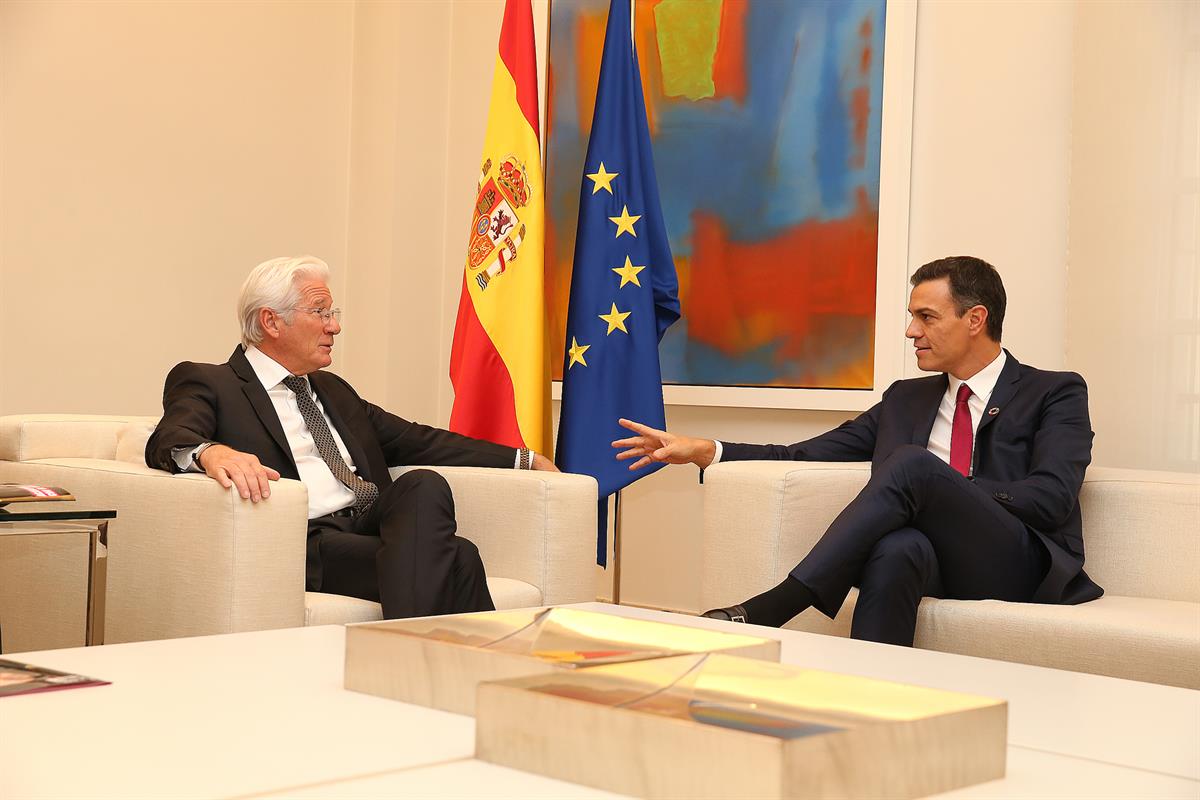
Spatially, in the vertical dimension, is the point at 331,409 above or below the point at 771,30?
below

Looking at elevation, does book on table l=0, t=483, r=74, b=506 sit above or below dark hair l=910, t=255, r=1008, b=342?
below

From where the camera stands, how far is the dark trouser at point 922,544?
9.02 ft

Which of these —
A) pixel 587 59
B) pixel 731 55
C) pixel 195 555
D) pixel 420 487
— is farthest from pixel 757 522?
pixel 587 59

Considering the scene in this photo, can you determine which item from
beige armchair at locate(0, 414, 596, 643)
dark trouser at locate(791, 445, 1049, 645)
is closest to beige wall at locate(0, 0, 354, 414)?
beige armchair at locate(0, 414, 596, 643)

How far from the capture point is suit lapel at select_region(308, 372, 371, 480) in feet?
10.8

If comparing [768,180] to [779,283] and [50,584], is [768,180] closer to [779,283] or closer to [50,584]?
[779,283]

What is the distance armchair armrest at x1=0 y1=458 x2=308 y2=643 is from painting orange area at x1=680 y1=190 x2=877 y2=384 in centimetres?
229

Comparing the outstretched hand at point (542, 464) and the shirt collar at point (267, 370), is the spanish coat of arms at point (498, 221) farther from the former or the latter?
the shirt collar at point (267, 370)

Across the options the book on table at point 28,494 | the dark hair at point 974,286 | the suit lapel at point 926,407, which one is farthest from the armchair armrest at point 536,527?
the dark hair at point 974,286

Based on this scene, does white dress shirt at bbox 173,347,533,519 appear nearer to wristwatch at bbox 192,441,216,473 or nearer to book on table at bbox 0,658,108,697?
wristwatch at bbox 192,441,216,473

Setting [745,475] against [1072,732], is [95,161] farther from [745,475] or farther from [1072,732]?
[1072,732]

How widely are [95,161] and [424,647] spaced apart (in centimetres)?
395

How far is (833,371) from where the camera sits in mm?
4348

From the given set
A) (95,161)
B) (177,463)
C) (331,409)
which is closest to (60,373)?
(95,161)
